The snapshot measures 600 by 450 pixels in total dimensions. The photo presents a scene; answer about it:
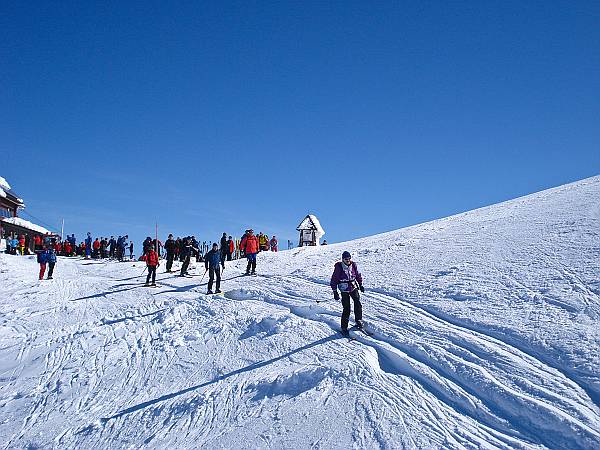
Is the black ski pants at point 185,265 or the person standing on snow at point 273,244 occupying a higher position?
the person standing on snow at point 273,244

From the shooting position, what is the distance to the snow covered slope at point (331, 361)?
675 centimetres

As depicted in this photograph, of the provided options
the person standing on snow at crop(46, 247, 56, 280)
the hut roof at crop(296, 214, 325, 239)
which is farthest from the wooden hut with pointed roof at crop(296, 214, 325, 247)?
the person standing on snow at crop(46, 247, 56, 280)

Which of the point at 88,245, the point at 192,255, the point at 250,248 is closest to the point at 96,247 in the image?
the point at 88,245

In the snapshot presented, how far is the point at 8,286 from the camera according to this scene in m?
19.4

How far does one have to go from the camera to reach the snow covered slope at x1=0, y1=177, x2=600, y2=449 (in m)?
6.75

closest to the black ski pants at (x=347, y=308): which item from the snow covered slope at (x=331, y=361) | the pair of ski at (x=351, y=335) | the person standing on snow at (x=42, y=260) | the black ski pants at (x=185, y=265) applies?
the pair of ski at (x=351, y=335)

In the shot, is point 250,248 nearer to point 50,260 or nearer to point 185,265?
point 185,265

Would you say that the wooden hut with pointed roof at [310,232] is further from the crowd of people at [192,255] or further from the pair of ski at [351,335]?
the pair of ski at [351,335]

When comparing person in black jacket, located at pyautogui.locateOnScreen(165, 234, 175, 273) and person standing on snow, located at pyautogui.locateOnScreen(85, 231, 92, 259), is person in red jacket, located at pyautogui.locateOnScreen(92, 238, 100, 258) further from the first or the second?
person in black jacket, located at pyautogui.locateOnScreen(165, 234, 175, 273)

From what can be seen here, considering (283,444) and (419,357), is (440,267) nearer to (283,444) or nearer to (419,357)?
(419,357)

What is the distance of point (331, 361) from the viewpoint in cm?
880

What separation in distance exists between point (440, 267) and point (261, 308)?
609cm

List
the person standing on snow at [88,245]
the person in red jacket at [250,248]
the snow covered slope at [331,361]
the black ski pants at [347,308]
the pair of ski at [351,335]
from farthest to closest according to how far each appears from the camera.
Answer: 1. the person standing on snow at [88,245]
2. the person in red jacket at [250,248]
3. the black ski pants at [347,308]
4. the pair of ski at [351,335]
5. the snow covered slope at [331,361]

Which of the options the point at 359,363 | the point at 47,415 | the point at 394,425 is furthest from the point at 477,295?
the point at 47,415
